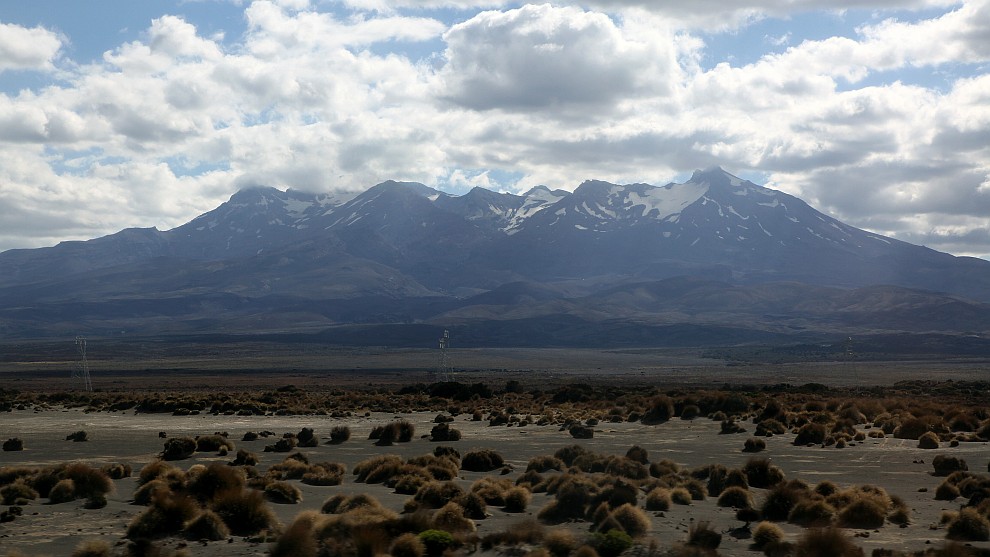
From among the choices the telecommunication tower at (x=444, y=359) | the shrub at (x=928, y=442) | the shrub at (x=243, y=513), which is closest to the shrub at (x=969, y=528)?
the shrub at (x=243, y=513)

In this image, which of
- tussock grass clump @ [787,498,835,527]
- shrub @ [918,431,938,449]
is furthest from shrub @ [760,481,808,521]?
shrub @ [918,431,938,449]

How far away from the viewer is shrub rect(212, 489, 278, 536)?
18.8 m

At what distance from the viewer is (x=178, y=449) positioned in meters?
31.8

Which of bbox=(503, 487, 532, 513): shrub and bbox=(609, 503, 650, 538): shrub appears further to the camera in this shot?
bbox=(503, 487, 532, 513): shrub

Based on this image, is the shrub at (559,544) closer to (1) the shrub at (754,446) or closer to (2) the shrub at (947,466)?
(2) the shrub at (947,466)

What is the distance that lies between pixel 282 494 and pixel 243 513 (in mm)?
3524

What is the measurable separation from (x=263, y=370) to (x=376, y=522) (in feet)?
406

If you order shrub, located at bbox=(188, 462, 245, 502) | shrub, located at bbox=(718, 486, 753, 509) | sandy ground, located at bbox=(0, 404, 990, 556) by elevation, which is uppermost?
shrub, located at bbox=(188, 462, 245, 502)

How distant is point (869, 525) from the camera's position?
19.6 metres

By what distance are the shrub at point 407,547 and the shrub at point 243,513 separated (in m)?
3.91

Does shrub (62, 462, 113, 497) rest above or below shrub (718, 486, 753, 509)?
above

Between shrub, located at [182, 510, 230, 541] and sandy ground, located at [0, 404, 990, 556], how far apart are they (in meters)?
0.28

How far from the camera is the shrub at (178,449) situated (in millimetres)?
31641

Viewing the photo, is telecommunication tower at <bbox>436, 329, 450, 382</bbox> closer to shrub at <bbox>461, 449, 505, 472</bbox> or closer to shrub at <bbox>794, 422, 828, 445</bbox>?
shrub at <bbox>794, 422, 828, 445</bbox>
